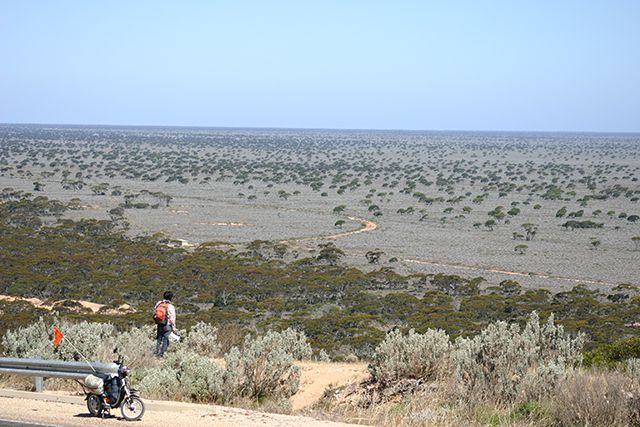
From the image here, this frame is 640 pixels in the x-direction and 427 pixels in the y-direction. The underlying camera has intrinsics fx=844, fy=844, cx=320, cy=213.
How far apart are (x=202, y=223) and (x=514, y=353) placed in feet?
134

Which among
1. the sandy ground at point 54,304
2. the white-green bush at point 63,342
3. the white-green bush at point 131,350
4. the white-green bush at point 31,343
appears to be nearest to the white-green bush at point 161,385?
the white-green bush at point 131,350

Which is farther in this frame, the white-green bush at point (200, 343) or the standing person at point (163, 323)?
the white-green bush at point (200, 343)

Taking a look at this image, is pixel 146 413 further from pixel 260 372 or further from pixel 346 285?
pixel 346 285

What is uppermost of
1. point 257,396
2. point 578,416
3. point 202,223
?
point 578,416

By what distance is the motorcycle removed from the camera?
28.1 ft

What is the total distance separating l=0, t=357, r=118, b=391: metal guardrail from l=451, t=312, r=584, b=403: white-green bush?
158 inches

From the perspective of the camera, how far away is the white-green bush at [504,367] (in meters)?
9.55

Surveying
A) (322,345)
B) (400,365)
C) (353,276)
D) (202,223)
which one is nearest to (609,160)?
(202,223)

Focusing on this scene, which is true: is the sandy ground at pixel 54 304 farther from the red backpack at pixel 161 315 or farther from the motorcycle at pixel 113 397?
the motorcycle at pixel 113 397

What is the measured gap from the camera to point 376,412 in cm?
958

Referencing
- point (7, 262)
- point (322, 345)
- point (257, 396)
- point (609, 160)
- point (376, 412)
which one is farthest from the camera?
point (609, 160)

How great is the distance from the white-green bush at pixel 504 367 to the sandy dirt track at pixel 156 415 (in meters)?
1.89

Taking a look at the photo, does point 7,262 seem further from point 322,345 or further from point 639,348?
point 639,348

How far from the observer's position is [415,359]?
10992 millimetres
